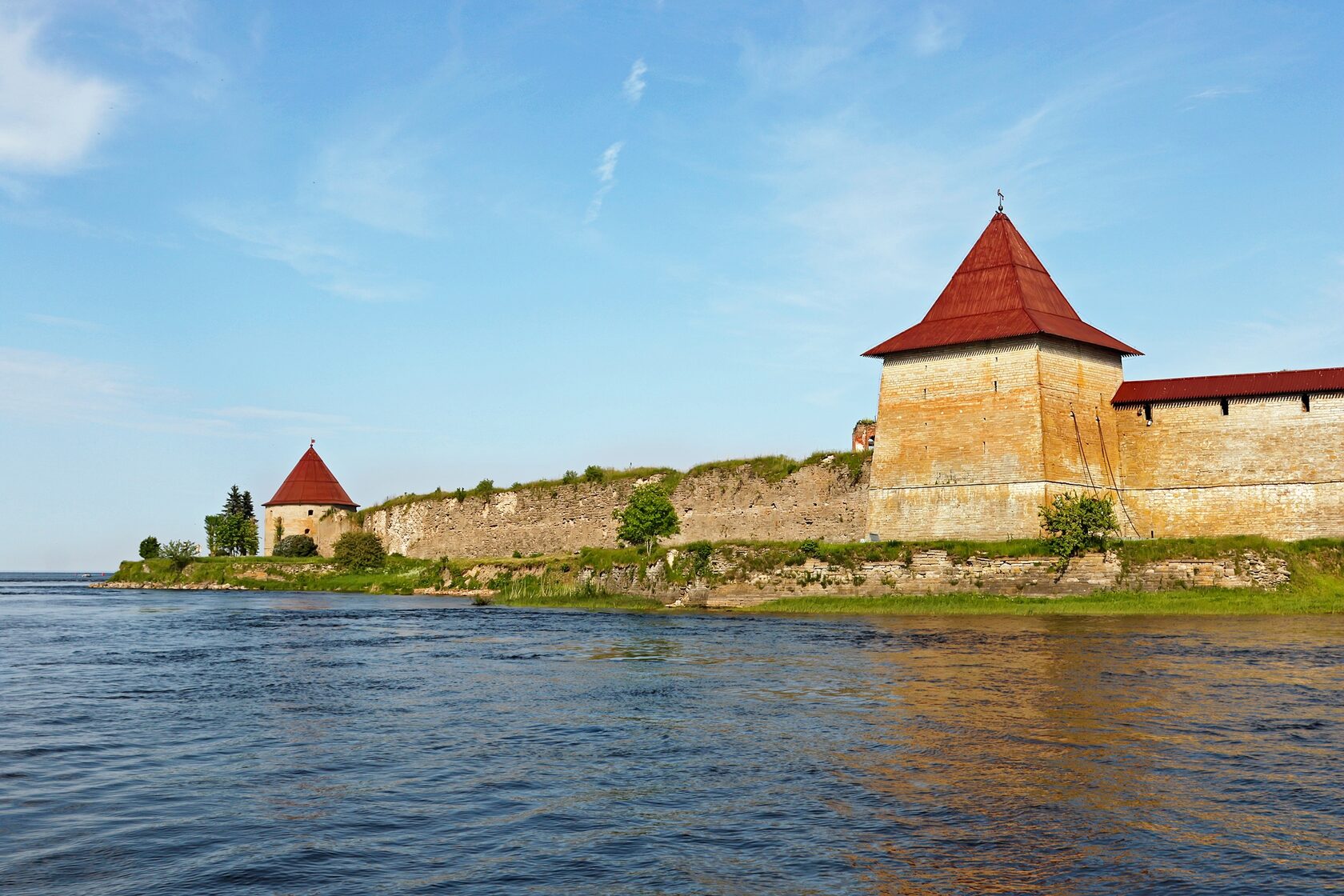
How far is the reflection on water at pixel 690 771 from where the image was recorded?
229 inches

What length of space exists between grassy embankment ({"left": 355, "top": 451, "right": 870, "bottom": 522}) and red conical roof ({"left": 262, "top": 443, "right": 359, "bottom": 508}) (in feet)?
19.3

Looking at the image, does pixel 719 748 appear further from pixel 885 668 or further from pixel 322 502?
pixel 322 502

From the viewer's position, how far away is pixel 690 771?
8.25 meters

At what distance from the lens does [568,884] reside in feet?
18.4

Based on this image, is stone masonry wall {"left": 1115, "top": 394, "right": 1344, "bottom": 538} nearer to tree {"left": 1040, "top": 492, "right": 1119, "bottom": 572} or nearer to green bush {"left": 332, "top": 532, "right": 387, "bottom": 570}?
tree {"left": 1040, "top": 492, "right": 1119, "bottom": 572}

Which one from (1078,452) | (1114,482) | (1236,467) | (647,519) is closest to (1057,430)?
(1078,452)

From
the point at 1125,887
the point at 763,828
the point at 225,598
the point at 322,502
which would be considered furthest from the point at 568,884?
the point at 322,502

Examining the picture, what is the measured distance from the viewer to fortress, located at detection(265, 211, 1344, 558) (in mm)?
25703

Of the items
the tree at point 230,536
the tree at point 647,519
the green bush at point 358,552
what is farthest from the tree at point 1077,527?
the tree at point 230,536

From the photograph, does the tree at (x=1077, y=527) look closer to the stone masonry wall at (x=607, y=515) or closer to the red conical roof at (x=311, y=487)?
the stone masonry wall at (x=607, y=515)

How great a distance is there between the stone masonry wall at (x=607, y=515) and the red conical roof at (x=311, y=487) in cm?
385

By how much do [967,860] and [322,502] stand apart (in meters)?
56.8

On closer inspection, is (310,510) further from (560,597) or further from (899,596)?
(899,596)

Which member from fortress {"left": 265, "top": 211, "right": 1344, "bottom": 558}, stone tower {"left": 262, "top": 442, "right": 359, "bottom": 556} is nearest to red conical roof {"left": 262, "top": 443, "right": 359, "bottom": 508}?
stone tower {"left": 262, "top": 442, "right": 359, "bottom": 556}
